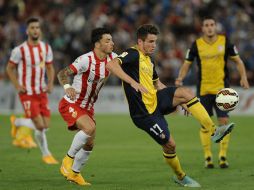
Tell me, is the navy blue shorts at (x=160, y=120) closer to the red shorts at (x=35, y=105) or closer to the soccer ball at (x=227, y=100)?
the soccer ball at (x=227, y=100)

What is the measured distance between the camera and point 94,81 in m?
10.9

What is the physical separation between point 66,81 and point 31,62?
4015mm

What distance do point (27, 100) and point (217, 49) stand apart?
379 cm

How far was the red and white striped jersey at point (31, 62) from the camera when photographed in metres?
14.2

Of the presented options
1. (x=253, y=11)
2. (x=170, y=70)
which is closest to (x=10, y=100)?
(x=170, y=70)

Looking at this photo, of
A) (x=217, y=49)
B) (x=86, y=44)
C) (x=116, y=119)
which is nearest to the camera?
(x=217, y=49)

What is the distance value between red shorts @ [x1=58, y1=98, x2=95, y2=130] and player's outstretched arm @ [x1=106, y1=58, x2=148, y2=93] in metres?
1.39

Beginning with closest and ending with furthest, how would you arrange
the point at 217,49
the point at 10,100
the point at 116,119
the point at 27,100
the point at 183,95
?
the point at 183,95 < the point at 217,49 < the point at 27,100 < the point at 116,119 < the point at 10,100

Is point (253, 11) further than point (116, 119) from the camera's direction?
Yes

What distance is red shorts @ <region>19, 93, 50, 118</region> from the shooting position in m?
14.0

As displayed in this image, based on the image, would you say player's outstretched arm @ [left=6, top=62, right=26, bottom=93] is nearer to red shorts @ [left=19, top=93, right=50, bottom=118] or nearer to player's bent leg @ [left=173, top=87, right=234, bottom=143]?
red shorts @ [left=19, top=93, right=50, bottom=118]

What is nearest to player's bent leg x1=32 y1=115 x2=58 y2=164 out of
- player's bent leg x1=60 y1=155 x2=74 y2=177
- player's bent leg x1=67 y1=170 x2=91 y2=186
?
player's bent leg x1=60 y1=155 x2=74 y2=177

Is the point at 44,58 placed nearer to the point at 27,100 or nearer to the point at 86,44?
the point at 27,100

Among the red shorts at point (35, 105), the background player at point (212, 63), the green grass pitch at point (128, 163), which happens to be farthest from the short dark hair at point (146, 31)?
the red shorts at point (35, 105)
